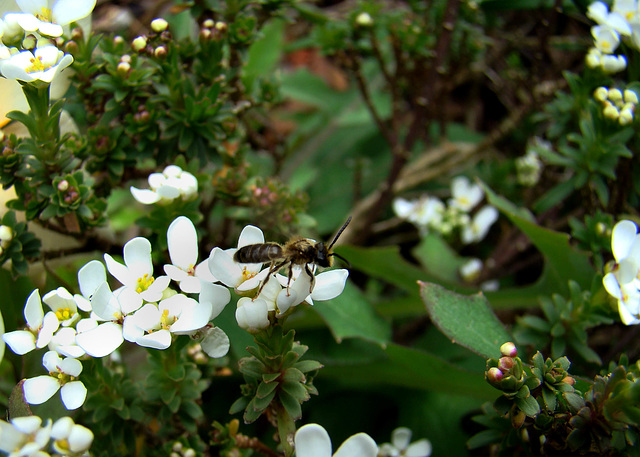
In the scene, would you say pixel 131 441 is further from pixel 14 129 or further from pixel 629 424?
pixel 629 424

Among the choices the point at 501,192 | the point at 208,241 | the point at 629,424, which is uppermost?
the point at 629,424

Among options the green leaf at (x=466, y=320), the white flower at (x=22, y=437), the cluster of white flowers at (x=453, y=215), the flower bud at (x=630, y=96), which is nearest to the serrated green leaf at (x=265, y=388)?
the white flower at (x=22, y=437)

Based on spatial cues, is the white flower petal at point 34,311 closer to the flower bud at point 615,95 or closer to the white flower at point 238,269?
the white flower at point 238,269

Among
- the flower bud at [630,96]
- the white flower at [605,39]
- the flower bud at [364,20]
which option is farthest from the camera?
the flower bud at [364,20]

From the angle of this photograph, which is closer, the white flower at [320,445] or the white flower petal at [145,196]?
the white flower at [320,445]

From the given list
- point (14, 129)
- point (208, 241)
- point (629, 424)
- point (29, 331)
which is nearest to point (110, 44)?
point (14, 129)

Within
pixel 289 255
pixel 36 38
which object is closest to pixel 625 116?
pixel 289 255
